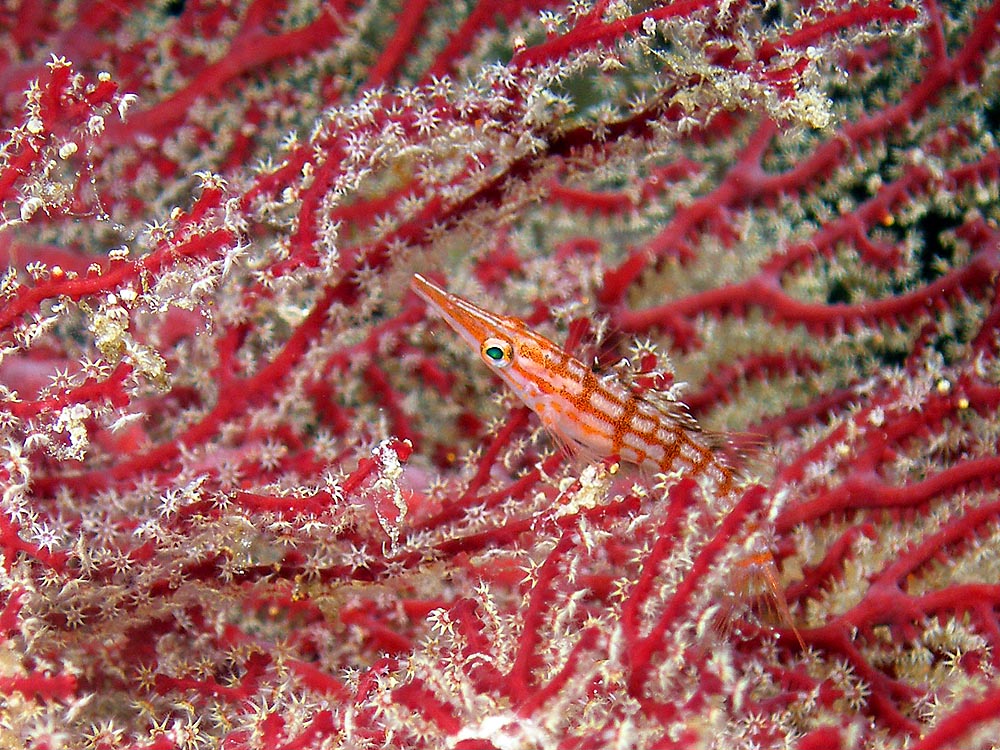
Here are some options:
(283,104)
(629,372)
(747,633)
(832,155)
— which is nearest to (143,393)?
(283,104)

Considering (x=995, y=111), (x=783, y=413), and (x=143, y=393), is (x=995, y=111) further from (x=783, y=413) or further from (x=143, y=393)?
(x=143, y=393)

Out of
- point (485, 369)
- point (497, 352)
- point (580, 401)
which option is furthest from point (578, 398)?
point (485, 369)

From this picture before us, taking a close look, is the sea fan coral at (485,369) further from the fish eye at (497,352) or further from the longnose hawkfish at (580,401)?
the fish eye at (497,352)

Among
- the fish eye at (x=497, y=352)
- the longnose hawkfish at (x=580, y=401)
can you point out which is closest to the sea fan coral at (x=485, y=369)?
the longnose hawkfish at (x=580, y=401)

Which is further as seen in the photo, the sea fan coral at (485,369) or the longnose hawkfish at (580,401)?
the longnose hawkfish at (580,401)

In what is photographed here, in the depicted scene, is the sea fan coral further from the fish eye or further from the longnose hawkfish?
the fish eye

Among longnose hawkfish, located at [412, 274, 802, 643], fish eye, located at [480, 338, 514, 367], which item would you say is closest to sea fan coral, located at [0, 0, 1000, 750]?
longnose hawkfish, located at [412, 274, 802, 643]
